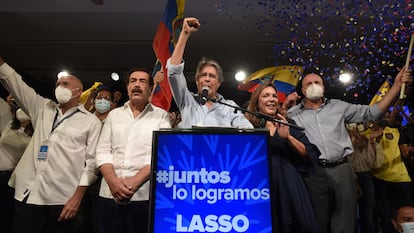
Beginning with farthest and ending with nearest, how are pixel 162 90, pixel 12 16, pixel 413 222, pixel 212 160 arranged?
pixel 12 16 → pixel 162 90 → pixel 413 222 → pixel 212 160

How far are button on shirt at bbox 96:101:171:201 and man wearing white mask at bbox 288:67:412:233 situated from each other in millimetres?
1230

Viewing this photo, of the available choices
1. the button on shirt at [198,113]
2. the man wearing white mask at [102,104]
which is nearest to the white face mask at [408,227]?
the button on shirt at [198,113]

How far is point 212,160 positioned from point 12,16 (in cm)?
539

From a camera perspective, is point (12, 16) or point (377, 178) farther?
point (12, 16)

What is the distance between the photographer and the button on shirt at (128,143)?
2.17 meters

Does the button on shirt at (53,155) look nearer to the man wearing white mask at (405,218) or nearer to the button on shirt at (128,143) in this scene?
the button on shirt at (128,143)

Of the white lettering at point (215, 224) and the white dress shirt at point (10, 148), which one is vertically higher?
the white dress shirt at point (10, 148)

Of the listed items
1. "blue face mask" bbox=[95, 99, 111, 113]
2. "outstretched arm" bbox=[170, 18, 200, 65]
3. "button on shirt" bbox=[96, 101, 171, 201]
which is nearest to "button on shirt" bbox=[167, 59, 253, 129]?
"outstretched arm" bbox=[170, 18, 200, 65]

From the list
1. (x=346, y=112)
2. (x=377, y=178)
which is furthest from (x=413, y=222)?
(x=377, y=178)

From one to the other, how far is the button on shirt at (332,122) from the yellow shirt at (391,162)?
1.14m

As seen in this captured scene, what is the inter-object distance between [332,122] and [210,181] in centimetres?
191

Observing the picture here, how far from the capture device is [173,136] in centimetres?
139

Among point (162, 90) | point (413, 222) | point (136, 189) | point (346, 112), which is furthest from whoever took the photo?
point (162, 90)

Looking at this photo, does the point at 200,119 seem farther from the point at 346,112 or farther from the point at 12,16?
the point at 12,16
